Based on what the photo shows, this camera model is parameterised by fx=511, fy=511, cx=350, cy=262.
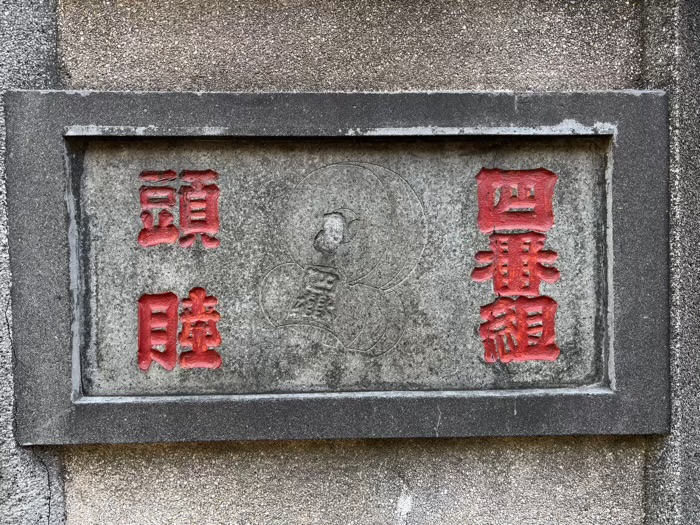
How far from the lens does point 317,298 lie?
2.41 m

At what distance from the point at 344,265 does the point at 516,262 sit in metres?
0.82

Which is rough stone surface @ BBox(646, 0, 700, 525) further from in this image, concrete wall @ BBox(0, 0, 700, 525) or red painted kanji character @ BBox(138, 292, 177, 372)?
red painted kanji character @ BBox(138, 292, 177, 372)

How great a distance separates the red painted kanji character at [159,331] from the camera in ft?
7.82

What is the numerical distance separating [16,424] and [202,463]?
0.85 meters

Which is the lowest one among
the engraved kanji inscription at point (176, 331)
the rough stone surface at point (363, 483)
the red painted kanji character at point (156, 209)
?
the rough stone surface at point (363, 483)

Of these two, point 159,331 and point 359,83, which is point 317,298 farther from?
point 359,83

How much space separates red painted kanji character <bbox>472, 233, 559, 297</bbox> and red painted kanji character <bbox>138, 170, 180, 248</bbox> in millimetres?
1445

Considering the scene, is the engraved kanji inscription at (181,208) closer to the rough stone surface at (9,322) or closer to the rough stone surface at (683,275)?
the rough stone surface at (9,322)

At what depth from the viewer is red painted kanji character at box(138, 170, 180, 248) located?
2.37 m

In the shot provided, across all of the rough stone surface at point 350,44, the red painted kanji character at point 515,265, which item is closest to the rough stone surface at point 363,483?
the red painted kanji character at point 515,265

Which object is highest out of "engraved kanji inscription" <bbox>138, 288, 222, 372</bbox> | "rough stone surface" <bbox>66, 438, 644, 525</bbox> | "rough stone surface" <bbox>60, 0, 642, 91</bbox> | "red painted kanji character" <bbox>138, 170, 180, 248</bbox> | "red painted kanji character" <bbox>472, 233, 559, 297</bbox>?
"rough stone surface" <bbox>60, 0, 642, 91</bbox>

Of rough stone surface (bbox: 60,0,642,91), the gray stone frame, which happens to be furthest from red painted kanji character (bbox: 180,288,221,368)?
rough stone surface (bbox: 60,0,642,91)

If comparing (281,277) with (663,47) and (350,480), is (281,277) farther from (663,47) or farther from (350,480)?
(663,47)

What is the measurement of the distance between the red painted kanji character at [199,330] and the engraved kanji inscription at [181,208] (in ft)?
0.84
